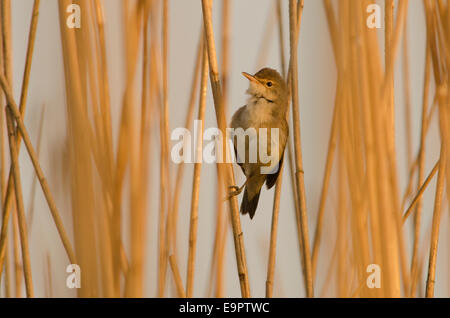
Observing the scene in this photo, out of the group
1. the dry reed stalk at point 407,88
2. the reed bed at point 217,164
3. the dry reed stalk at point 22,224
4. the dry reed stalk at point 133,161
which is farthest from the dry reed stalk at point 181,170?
the dry reed stalk at point 407,88

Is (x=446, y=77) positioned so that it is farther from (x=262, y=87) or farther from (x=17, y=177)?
(x=17, y=177)

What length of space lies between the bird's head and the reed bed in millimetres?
86

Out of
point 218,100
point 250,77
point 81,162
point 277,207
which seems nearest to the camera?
point 81,162

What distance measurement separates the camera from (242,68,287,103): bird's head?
119cm

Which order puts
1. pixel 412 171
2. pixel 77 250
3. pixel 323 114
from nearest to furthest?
pixel 77 250, pixel 323 114, pixel 412 171

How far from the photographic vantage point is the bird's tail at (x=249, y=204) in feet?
4.10

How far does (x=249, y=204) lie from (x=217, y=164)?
294 mm

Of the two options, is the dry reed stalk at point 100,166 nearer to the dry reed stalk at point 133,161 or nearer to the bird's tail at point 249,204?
the dry reed stalk at point 133,161

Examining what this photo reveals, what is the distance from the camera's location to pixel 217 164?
0.98 metres

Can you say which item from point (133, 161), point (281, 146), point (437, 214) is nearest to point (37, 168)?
point (133, 161)

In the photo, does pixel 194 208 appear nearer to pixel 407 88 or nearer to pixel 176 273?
pixel 176 273

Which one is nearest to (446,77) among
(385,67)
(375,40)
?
(385,67)
